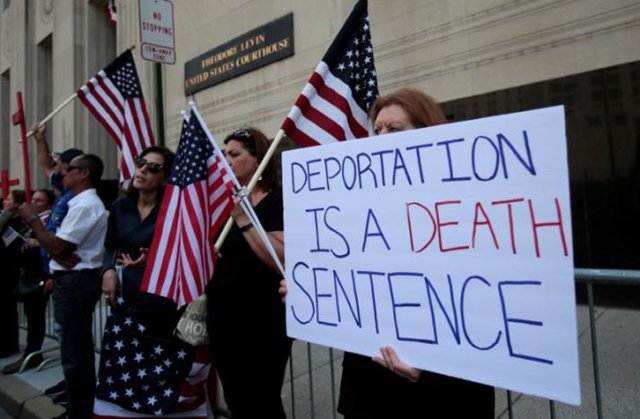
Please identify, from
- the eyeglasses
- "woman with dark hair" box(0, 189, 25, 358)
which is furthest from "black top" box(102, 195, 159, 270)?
"woman with dark hair" box(0, 189, 25, 358)

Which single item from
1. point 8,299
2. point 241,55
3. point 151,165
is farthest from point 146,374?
point 241,55

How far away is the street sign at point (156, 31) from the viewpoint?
14.0 ft

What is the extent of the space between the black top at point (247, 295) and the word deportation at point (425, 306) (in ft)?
1.82

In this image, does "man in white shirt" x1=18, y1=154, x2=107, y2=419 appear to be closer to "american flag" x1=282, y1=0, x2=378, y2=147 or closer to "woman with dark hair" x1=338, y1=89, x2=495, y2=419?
"american flag" x1=282, y1=0, x2=378, y2=147

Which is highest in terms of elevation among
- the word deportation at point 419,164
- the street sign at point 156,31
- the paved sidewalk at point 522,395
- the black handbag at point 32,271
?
the street sign at point 156,31

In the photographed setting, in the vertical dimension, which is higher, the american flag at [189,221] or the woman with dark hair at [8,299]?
the american flag at [189,221]

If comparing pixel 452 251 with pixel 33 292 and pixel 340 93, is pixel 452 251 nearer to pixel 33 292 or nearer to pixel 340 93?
pixel 340 93

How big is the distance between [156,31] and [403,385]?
4.01m

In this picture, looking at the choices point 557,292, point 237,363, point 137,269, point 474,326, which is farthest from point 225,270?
point 557,292

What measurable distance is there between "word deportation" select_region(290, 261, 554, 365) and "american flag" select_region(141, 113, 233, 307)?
0.83m

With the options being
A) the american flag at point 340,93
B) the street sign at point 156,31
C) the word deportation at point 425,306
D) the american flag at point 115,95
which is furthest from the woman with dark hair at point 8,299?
the word deportation at point 425,306

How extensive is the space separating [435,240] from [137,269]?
87.8 inches

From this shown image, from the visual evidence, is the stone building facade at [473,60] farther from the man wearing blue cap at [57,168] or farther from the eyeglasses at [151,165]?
the man wearing blue cap at [57,168]

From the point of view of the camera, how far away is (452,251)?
1.51m
